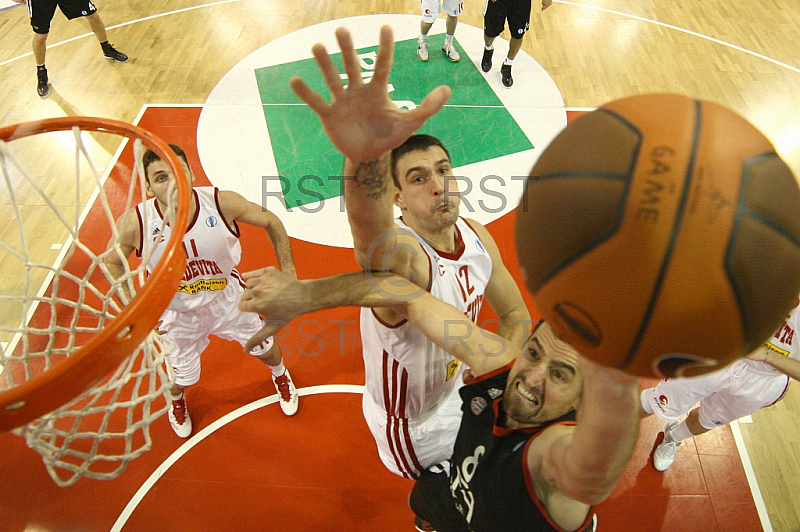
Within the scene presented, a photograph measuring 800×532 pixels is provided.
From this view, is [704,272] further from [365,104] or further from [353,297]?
[353,297]

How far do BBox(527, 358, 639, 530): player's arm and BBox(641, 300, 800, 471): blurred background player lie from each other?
5.10 feet

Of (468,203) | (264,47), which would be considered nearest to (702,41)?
(468,203)

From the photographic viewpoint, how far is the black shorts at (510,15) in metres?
5.52

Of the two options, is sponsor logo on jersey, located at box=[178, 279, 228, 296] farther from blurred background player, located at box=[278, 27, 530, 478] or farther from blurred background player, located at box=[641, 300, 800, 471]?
blurred background player, located at box=[641, 300, 800, 471]

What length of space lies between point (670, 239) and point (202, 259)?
8.43 feet

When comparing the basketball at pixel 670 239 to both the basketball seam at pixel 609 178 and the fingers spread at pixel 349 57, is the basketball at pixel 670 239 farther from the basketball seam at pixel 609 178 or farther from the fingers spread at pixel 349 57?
the fingers spread at pixel 349 57

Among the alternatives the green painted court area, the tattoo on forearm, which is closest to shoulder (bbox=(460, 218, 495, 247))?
the tattoo on forearm

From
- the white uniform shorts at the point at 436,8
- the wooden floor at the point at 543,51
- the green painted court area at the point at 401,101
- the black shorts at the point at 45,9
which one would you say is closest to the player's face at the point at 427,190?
the green painted court area at the point at 401,101

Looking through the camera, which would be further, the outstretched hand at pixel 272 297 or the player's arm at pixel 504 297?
the player's arm at pixel 504 297

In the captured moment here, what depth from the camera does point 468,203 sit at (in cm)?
481

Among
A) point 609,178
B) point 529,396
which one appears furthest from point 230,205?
point 609,178

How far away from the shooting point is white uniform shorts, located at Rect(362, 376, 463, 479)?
8.41 ft

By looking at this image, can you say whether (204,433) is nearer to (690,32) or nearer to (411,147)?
(411,147)

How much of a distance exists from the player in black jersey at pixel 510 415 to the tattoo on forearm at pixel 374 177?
0.34 meters
